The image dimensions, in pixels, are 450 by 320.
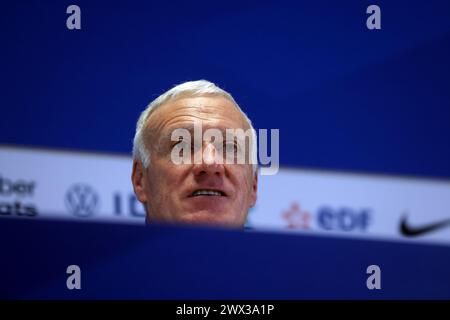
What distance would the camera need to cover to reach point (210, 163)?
3904 mm

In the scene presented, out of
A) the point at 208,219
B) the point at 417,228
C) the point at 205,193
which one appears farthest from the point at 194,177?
the point at 417,228

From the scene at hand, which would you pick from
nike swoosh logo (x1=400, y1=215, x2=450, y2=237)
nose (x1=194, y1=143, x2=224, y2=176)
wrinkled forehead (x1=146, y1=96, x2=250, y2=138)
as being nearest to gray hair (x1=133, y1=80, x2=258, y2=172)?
wrinkled forehead (x1=146, y1=96, x2=250, y2=138)

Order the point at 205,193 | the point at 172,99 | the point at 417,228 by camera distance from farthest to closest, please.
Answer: the point at 417,228 < the point at 172,99 < the point at 205,193

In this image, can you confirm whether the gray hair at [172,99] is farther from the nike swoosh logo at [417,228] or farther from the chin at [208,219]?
the nike swoosh logo at [417,228]

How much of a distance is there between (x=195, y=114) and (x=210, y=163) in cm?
24

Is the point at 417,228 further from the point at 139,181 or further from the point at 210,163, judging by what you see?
the point at 139,181

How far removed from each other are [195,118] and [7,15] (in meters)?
0.91

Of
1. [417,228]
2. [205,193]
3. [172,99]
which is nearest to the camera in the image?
[205,193]

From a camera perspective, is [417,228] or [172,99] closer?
[172,99]

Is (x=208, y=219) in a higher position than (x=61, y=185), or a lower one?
lower

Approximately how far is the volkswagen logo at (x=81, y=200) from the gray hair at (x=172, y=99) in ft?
0.80

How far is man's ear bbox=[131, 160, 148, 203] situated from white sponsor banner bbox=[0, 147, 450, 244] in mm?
22

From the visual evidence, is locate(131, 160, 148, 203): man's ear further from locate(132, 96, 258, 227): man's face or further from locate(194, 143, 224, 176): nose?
locate(194, 143, 224, 176): nose

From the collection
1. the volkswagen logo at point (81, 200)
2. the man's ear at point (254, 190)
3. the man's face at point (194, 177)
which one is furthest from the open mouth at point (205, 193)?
the volkswagen logo at point (81, 200)
